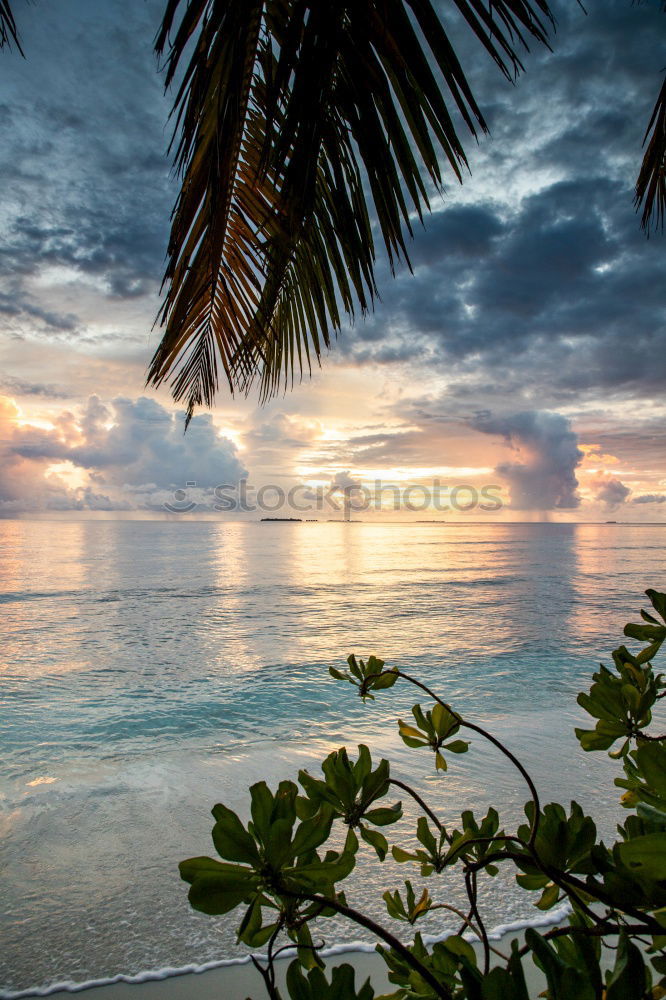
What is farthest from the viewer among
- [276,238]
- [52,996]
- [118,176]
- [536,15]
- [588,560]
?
[588,560]

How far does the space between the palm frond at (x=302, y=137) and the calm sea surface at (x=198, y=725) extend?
233 cm

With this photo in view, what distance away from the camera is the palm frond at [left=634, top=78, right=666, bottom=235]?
2516 millimetres

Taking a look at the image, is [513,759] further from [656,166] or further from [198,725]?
[198,725]

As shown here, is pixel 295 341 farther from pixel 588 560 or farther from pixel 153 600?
pixel 588 560

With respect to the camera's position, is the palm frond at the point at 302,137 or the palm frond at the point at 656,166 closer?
the palm frond at the point at 302,137

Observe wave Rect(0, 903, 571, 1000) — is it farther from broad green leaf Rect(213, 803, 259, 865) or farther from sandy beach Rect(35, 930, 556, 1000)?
broad green leaf Rect(213, 803, 259, 865)

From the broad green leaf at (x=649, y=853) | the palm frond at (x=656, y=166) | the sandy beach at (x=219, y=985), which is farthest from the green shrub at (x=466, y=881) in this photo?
the palm frond at (x=656, y=166)

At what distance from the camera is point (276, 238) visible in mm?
1790

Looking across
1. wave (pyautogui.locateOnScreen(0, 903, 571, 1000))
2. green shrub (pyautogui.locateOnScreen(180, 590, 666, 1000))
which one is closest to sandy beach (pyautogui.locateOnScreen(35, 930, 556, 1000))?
wave (pyautogui.locateOnScreen(0, 903, 571, 1000))

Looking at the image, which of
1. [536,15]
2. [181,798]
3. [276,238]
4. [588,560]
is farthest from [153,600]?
[588,560]

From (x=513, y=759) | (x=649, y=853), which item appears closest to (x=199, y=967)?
(x=513, y=759)

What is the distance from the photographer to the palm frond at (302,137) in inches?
45.9

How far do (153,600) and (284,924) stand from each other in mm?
13090

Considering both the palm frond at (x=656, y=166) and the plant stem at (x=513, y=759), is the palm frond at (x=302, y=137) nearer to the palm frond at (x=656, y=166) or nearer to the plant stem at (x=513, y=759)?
the plant stem at (x=513, y=759)
